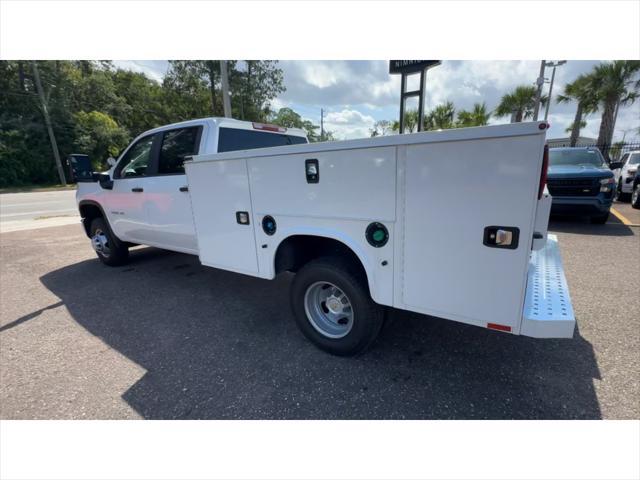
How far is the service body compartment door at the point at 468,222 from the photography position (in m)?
1.59

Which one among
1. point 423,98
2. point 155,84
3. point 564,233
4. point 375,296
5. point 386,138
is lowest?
point 564,233

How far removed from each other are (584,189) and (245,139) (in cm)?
740

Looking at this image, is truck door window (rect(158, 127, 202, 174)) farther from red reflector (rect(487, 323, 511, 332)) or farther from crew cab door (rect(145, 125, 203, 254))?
red reflector (rect(487, 323, 511, 332))

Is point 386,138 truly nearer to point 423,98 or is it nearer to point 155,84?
point 423,98

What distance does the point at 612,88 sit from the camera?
53.2 feet

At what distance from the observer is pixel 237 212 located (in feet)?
9.34

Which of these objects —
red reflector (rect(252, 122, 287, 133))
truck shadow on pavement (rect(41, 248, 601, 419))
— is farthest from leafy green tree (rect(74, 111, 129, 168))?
truck shadow on pavement (rect(41, 248, 601, 419))

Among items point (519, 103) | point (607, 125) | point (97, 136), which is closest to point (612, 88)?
point (607, 125)

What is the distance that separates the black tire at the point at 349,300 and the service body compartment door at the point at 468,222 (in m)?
0.38

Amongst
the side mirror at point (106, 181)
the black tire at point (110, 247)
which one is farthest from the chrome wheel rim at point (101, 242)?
the side mirror at point (106, 181)

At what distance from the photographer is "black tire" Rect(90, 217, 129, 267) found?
5004 mm

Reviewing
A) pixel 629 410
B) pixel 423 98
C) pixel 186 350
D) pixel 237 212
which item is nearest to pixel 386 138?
pixel 237 212

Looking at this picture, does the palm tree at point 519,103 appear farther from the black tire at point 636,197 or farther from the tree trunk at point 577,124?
the black tire at point 636,197

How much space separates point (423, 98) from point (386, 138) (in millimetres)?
2870
